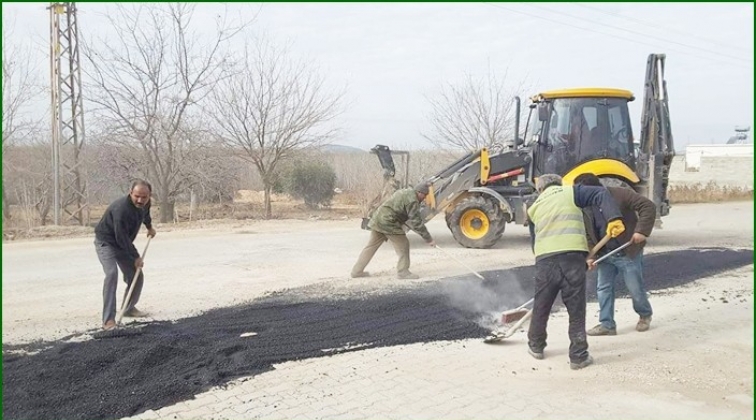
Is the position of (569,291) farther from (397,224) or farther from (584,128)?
(584,128)

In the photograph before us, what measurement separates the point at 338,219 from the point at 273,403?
13837 millimetres

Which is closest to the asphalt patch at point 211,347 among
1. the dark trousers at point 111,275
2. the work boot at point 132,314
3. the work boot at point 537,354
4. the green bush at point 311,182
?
the dark trousers at point 111,275

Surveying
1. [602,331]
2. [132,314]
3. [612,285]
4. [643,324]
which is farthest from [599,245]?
[132,314]

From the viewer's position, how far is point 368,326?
19.4 ft

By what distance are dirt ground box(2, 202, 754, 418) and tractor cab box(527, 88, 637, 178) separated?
6.03 feet

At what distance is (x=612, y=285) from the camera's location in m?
5.68

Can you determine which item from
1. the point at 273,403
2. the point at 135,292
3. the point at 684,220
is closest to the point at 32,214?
the point at 135,292

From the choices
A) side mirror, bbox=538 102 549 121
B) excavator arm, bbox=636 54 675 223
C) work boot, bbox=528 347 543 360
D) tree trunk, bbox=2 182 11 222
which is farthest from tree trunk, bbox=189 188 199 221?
work boot, bbox=528 347 543 360

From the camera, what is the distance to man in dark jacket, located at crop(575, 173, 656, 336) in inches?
217

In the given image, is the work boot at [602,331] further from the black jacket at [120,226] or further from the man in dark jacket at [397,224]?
the black jacket at [120,226]

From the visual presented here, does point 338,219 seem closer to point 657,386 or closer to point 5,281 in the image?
point 5,281

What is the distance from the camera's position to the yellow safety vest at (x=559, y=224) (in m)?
4.80

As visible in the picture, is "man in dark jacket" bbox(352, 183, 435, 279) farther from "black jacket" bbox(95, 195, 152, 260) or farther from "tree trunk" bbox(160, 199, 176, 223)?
"tree trunk" bbox(160, 199, 176, 223)

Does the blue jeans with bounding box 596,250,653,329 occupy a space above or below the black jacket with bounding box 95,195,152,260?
below
